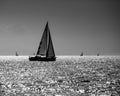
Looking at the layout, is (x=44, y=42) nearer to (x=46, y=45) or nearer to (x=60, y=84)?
(x=46, y=45)

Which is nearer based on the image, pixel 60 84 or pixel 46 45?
pixel 60 84

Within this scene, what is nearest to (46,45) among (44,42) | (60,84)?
(44,42)

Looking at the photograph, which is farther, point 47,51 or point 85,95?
point 47,51

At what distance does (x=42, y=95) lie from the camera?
3238cm

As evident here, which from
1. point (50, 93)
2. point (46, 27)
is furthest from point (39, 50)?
point (50, 93)

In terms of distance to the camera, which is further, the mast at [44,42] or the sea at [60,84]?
the mast at [44,42]

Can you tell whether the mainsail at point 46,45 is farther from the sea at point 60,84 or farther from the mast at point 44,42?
the sea at point 60,84

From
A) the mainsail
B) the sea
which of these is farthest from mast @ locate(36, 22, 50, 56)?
the sea

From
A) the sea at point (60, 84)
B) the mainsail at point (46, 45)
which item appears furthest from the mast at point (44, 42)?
the sea at point (60, 84)

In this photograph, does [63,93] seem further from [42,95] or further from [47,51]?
[47,51]

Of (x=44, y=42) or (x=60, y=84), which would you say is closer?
(x=60, y=84)

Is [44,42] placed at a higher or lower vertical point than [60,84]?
higher

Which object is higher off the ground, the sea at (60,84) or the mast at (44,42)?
the mast at (44,42)

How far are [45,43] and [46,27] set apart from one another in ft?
28.4
